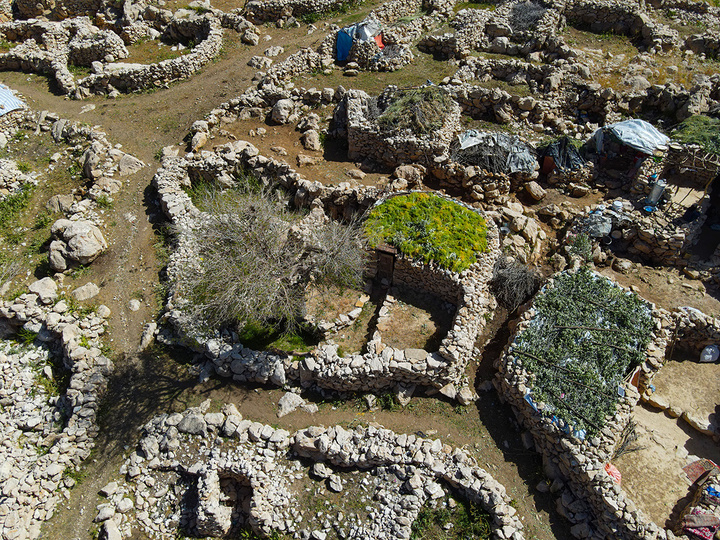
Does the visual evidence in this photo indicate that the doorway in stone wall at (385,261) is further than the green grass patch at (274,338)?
Yes

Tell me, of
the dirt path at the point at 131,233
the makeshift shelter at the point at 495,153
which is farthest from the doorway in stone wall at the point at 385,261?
the dirt path at the point at 131,233

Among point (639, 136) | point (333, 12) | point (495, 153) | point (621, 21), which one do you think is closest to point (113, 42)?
point (333, 12)

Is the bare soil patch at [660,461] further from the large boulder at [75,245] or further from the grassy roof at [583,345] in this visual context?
the large boulder at [75,245]

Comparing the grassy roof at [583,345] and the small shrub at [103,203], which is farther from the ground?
the grassy roof at [583,345]

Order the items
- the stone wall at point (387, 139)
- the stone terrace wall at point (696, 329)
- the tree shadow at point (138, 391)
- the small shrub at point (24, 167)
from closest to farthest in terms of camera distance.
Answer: the tree shadow at point (138, 391) → the stone terrace wall at point (696, 329) → the stone wall at point (387, 139) → the small shrub at point (24, 167)

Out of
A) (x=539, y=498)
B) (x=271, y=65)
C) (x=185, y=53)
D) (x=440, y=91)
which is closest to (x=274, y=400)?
(x=539, y=498)

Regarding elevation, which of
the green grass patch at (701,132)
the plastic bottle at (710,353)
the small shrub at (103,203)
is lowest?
the small shrub at (103,203)
